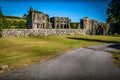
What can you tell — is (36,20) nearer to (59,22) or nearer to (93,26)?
(59,22)

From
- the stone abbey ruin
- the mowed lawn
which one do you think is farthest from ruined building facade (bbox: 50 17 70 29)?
the mowed lawn

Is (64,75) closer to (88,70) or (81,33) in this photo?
(88,70)

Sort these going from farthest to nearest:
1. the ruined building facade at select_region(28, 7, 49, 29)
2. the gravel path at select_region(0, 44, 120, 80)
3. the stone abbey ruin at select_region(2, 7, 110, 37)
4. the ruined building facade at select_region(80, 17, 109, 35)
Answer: the ruined building facade at select_region(80, 17, 109, 35) < the ruined building facade at select_region(28, 7, 49, 29) < the stone abbey ruin at select_region(2, 7, 110, 37) < the gravel path at select_region(0, 44, 120, 80)

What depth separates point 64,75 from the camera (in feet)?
47.1

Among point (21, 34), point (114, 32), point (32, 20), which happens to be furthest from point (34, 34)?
point (114, 32)

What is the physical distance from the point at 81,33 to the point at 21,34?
848 inches

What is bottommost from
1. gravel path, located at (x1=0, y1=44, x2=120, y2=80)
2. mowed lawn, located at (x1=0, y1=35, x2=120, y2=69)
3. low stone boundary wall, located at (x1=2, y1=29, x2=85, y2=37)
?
gravel path, located at (x1=0, y1=44, x2=120, y2=80)

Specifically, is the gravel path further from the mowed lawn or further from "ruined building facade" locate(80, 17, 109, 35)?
"ruined building facade" locate(80, 17, 109, 35)

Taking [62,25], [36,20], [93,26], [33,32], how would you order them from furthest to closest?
[62,25] → [93,26] → [36,20] → [33,32]

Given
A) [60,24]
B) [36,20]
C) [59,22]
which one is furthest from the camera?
[60,24]

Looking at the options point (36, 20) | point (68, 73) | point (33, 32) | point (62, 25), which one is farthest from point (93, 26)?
point (68, 73)

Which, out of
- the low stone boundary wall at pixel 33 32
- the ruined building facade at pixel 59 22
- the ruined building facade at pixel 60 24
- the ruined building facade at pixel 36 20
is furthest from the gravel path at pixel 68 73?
the ruined building facade at pixel 59 22

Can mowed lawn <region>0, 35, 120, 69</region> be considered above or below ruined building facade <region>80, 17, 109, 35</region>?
below

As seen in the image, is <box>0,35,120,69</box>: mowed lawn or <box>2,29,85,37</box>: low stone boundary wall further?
<box>2,29,85,37</box>: low stone boundary wall
